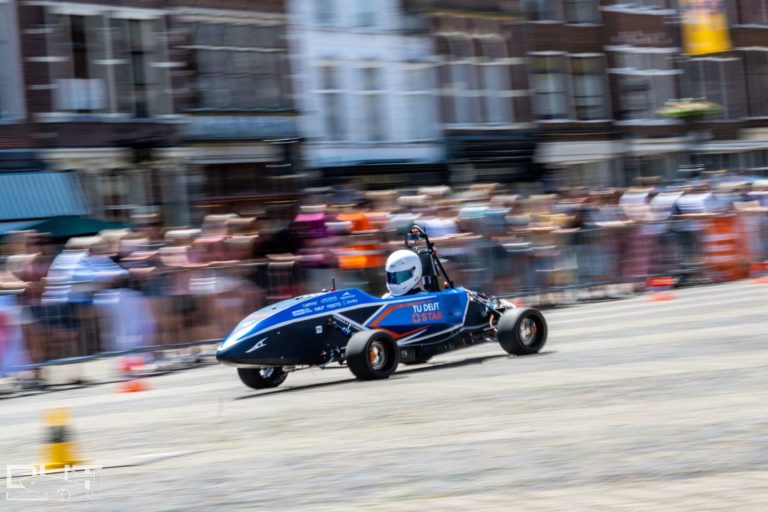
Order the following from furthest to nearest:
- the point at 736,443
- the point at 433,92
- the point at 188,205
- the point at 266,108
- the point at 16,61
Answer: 1. the point at 433,92
2. the point at 266,108
3. the point at 188,205
4. the point at 16,61
5. the point at 736,443

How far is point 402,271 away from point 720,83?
34.7 m

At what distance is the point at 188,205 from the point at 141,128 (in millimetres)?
1942

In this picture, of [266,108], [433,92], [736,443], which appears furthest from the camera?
[433,92]

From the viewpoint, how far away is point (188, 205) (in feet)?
96.8

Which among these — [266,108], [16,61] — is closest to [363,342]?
[16,61]

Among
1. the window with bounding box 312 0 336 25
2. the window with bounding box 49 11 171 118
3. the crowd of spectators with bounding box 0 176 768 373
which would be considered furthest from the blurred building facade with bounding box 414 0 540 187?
the crowd of spectators with bounding box 0 176 768 373

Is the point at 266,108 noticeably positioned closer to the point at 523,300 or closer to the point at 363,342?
the point at 523,300

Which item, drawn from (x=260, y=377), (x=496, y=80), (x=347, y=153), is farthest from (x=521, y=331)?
(x=496, y=80)

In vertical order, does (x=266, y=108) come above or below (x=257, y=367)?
above

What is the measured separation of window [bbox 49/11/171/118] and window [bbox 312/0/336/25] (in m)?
5.01

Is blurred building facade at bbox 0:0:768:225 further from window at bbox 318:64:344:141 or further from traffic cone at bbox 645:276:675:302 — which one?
traffic cone at bbox 645:276:675:302

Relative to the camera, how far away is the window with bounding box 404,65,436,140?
35.9m

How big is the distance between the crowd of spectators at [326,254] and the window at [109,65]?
4.68 metres

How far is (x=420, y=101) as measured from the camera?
36.3 m
